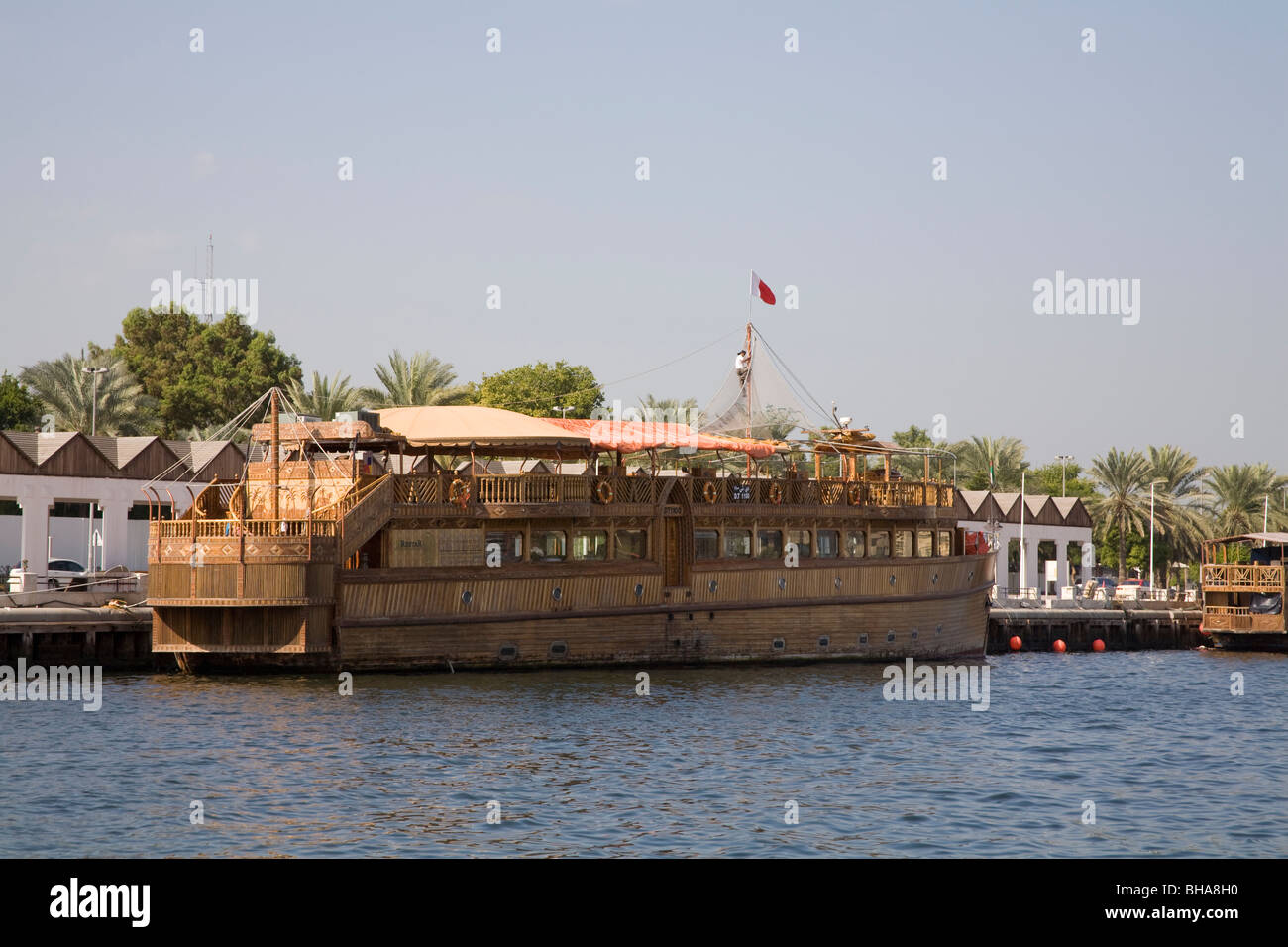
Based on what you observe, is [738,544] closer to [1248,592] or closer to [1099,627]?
[1099,627]

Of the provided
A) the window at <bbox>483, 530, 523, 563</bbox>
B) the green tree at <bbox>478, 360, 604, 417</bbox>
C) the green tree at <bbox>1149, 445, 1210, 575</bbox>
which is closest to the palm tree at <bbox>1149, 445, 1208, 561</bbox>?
the green tree at <bbox>1149, 445, 1210, 575</bbox>

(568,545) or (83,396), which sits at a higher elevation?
(83,396)

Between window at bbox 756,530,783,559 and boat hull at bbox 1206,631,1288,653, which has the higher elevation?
window at bbox 756,530,783,559

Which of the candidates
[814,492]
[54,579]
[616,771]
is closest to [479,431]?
[814,492]

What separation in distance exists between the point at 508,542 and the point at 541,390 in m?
36.9

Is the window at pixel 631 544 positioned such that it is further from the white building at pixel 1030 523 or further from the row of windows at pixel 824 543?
the white building at pixel 1030 523

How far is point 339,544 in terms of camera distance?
3128 cm

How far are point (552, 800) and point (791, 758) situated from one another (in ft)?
17.4

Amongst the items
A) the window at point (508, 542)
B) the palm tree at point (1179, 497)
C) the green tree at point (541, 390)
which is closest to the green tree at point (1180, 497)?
the palm tree at point (1179, 497)

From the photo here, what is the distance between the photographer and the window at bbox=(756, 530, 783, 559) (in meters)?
37.4

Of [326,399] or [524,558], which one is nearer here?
[524,558]

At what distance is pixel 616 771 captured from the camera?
69.7 feet

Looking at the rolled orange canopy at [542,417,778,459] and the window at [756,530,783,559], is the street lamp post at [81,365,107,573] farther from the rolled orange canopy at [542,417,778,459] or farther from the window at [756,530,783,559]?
the window at [756,530,783,559]
